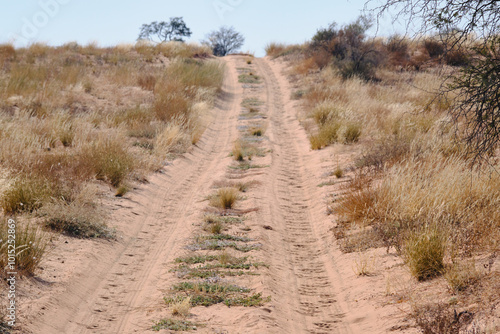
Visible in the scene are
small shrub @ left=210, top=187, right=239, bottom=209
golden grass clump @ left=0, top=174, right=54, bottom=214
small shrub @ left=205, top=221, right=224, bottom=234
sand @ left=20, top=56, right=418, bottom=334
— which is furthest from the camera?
small shrub @ left=210, top=187, right=239, bottom=209

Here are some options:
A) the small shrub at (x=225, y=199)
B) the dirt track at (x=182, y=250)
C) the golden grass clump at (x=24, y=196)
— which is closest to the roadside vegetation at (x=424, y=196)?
the dirt track at (x=182, y=250)

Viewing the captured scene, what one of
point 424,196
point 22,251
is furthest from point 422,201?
point 22,251

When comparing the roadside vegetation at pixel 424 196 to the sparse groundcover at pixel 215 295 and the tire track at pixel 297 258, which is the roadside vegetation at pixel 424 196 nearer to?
the tire track at pixel 297 258

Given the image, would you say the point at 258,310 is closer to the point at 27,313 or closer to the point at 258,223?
the point at 27,313

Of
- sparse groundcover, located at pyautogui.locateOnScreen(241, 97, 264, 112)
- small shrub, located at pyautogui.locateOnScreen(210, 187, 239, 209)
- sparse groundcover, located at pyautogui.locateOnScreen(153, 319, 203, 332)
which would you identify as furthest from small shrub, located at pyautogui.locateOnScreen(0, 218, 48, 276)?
sparse groundcover, located at pyautogui.locateOnScreen(241, 97, 264, 112)

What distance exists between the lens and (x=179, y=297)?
206 inches

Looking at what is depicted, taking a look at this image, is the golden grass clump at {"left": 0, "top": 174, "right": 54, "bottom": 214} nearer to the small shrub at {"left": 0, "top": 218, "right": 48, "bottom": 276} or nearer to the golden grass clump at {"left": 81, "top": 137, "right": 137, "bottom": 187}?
the small shrub at {"left": 0, "top": 218, "right": 48, "bottom": 276}

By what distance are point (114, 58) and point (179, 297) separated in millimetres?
22852

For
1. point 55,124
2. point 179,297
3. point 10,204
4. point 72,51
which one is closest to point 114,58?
point 72,51

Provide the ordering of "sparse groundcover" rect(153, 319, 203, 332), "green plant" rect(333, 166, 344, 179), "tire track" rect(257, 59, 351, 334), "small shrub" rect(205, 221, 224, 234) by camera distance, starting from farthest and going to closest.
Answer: "green plant" rect(333, 166, 344, 179)
"small shrub" rect(205, 221, 224, 234)
"tire track" rect(257, 59, 351, 334)
"sparse groundcover" rect(153, 319, 203, 332)

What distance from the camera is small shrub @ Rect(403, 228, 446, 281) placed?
514cm

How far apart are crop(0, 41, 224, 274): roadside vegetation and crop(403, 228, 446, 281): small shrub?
4.13 meters

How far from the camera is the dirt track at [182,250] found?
4.86 meters

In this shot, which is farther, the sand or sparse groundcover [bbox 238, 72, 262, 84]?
sparse groundcover [bbox 238, 72, 262, 84]
